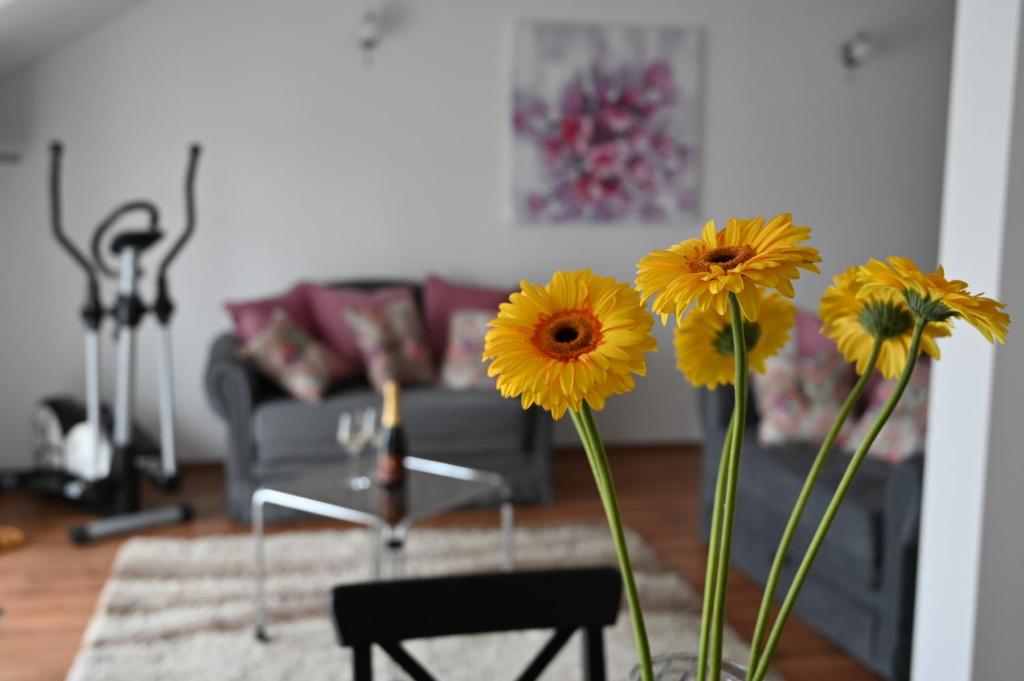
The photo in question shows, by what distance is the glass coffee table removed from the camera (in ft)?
9.74

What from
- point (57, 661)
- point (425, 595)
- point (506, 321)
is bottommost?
point (57, 661)

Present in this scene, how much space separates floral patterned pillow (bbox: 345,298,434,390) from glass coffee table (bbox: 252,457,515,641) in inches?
40.9

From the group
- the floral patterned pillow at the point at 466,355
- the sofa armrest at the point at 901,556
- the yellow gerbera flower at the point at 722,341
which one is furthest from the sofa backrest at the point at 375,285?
the yellow gerbera flower at the point at 722,341

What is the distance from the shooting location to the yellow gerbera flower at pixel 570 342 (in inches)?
28.0

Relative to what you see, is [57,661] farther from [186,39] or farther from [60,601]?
[186,39]

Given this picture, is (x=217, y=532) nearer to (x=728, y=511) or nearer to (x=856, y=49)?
(x=728, y=511)

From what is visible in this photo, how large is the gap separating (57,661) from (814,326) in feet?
9.38

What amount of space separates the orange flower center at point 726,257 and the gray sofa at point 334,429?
350cm

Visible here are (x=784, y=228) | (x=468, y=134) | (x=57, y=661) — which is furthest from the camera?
(x=468, y=134)

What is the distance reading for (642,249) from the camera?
5480mm

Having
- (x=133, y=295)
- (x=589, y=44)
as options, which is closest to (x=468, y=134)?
(x=589, y=44)

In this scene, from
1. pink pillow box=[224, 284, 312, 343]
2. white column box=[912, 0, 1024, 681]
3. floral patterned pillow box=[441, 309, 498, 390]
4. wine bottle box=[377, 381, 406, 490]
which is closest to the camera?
white column box=[912, 0, 1024, 681]

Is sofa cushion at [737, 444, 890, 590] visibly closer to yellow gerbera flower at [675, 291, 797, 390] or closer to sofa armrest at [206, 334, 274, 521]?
sofa armrest at [206, 334, 274, 521]

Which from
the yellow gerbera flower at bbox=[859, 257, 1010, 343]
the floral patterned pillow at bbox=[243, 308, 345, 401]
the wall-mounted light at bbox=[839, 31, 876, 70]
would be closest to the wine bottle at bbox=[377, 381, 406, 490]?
the floral patterned pillow at bbox=[243, 308, 345, 401]
